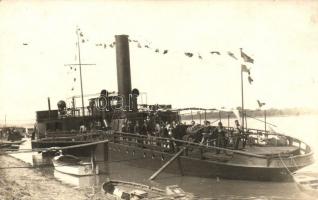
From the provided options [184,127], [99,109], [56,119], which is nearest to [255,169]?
[184,127]

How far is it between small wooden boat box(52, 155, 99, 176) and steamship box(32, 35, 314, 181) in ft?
5.79

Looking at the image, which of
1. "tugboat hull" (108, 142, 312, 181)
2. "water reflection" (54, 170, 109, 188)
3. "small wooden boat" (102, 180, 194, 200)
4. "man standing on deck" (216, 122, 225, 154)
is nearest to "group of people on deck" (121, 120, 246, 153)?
"man standing on deck" (216, 122, 225, 154)

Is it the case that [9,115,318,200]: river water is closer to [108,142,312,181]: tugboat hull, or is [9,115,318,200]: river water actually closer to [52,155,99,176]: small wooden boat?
[108,142,312,181]: tugboat hull

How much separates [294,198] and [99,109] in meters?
14.4

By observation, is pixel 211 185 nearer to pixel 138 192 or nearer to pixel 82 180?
pixel 138 192

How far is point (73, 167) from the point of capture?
56.6 ft

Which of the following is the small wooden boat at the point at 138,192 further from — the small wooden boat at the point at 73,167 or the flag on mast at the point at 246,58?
the flag on mast at the point at 246,58

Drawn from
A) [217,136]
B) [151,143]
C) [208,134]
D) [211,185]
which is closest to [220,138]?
[217,136]

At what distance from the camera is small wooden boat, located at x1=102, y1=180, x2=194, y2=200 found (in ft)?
36.2

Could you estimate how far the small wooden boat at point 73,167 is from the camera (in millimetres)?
16953

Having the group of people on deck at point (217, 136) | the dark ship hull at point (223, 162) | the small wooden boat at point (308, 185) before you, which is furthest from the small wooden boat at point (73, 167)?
the small wooden boat at point (308, 185)

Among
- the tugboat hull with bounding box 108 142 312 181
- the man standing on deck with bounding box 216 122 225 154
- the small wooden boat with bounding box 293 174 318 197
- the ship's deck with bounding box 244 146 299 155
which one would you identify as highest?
the man standing on deck with bounding box 216 122 225 154

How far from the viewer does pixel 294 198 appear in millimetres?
11727

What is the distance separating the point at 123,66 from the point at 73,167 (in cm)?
733
